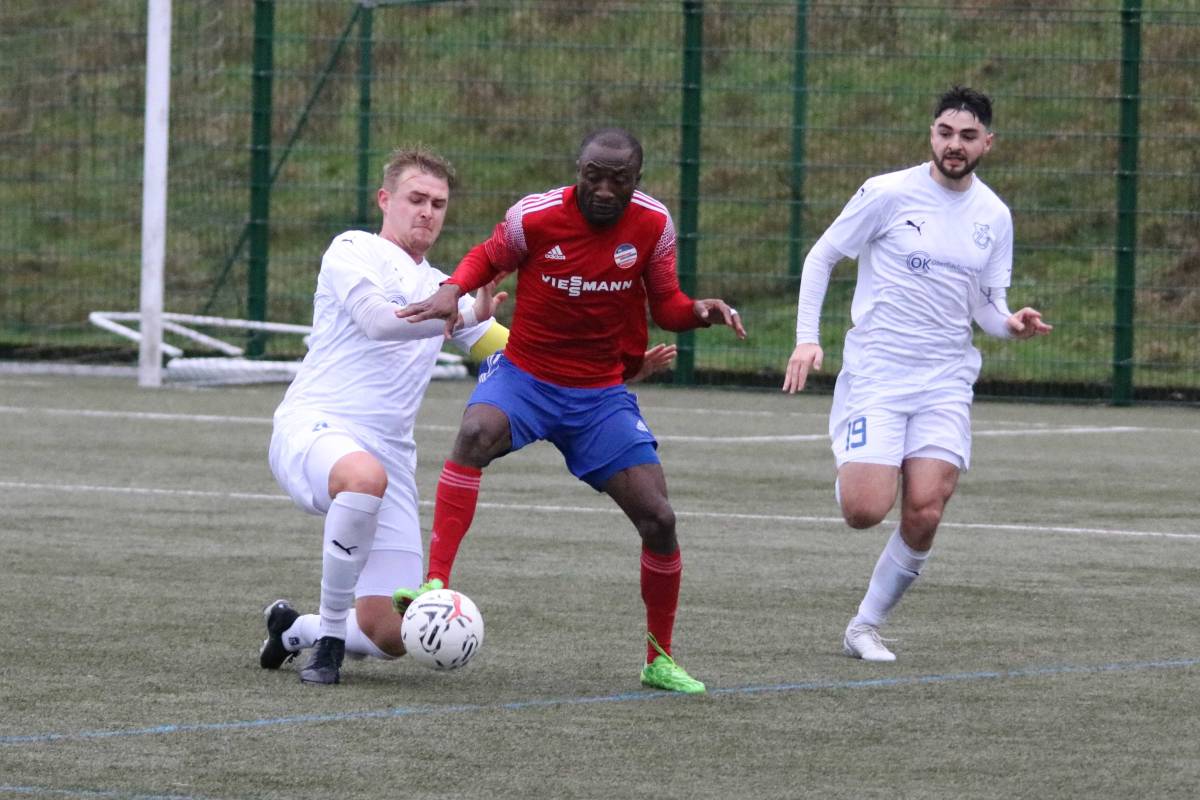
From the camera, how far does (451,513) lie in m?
6.69

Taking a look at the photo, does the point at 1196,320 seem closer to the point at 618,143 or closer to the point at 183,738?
the point at 618,143

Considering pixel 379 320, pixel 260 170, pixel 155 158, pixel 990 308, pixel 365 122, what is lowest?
pixel 379 320

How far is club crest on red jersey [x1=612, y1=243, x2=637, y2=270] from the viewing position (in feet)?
22.2

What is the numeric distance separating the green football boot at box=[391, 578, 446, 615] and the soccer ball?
5cm

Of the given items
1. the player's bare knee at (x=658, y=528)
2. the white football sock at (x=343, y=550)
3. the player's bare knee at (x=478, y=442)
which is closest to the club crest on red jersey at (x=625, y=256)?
the player's bare knee at (x=478, y=442)

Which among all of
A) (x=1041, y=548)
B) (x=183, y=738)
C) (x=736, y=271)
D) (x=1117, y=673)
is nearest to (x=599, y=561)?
(x=1041, y=548)

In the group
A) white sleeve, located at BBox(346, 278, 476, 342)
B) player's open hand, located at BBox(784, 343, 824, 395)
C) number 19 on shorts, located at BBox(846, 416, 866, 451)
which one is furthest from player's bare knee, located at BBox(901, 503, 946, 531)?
white sleeve, located at BBox(346, 278, 476, 342)

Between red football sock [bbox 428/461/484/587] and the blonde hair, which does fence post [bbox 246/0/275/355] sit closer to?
the blonde hair

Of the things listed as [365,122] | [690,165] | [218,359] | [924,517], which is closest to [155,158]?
[218,359]

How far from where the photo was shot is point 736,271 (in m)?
19.3

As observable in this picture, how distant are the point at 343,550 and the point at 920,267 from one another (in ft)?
7.41

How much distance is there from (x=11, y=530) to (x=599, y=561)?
8.39 feet

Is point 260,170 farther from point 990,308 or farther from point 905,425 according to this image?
point 905,425

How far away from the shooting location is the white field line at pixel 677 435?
14.9 metres
